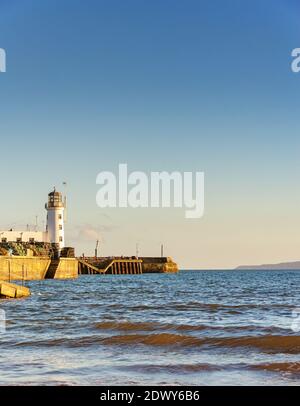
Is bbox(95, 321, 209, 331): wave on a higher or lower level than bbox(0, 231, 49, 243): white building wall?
lower

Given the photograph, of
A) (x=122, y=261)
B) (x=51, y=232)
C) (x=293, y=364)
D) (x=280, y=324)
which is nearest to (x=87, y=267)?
(x=122, y=261)

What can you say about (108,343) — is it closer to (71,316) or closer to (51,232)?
(71,316)

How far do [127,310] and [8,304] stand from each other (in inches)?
218

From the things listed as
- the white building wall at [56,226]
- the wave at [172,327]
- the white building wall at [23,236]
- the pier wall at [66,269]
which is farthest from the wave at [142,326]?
the white building wall at [23,236]

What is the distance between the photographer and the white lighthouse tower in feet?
307

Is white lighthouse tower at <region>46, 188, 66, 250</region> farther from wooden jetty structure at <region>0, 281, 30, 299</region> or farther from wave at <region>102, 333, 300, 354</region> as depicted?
wave at <region>102, 333, 300, 354</region>

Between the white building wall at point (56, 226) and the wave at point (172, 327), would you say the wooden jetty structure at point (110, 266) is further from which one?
the wave at point (172, 327)

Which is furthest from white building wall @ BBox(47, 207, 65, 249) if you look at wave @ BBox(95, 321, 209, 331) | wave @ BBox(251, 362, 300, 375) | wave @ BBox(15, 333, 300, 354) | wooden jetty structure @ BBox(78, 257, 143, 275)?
wave @ BBox(251, 362, 300, 375)

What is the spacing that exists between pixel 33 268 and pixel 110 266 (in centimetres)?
5707

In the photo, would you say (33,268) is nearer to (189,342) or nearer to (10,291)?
(10,291)

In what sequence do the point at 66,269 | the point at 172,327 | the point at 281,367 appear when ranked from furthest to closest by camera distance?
the point at 66,269 < the point at 172,327 < the point at 281,367

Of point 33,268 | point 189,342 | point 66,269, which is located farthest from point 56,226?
point 189,342

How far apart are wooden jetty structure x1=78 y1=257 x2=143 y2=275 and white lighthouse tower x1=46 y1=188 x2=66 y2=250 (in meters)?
24.1

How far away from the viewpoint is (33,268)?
237 ft
